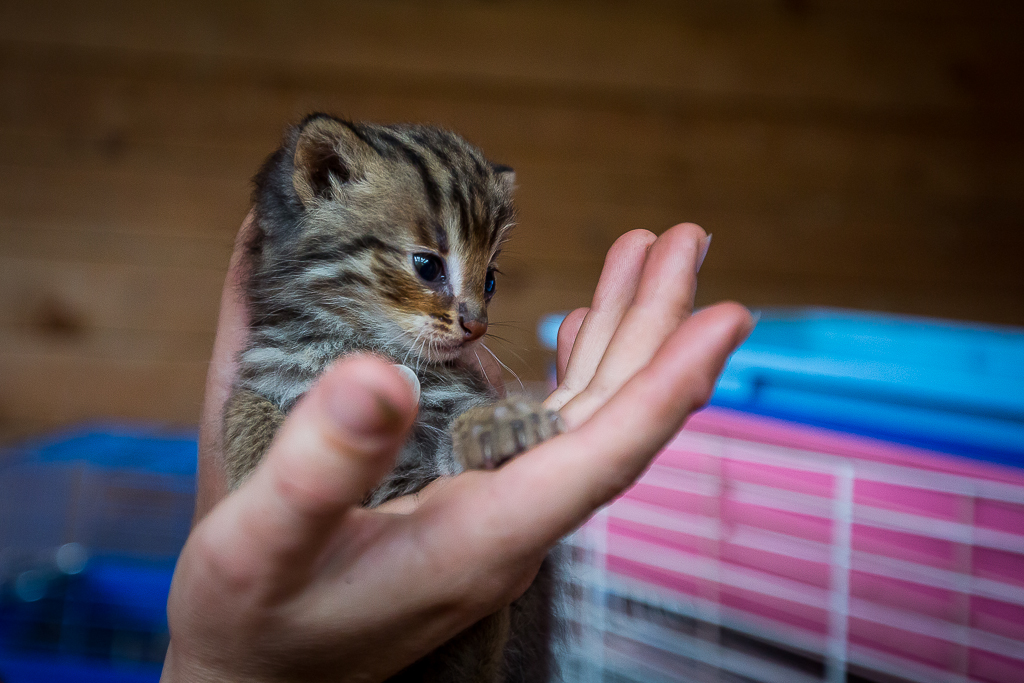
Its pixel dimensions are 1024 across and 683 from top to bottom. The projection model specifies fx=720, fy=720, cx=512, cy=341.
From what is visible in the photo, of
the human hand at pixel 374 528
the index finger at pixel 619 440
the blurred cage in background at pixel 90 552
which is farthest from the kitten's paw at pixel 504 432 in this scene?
the blurred cage in background at pixel 90 552

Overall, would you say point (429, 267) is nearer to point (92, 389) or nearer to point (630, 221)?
point (630, 221)

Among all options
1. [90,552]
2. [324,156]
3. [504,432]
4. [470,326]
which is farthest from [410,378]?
[90,552]

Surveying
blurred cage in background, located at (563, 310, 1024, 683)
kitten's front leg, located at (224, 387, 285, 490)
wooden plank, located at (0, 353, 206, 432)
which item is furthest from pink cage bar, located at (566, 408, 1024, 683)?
wooden plank, located at (0, 353, 206, 432)

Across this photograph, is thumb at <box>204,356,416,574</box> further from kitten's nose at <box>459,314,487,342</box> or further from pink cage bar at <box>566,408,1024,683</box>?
pink cage bar at <box>566,408,1024,683</box>

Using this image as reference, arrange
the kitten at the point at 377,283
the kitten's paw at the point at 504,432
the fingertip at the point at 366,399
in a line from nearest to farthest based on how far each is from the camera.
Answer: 1. the fingertip at the point at 366,399
2. the kitten's paw at the point at 504,432
3. the kitten at the point at 377,283

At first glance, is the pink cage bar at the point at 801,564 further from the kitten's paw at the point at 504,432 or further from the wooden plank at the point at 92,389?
the wooden plank at the point at 92,389
